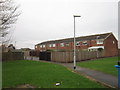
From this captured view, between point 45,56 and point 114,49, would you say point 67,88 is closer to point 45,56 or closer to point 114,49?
point 45,56

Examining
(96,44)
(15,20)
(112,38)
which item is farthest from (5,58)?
(112,38)

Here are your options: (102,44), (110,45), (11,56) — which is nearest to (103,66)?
(11,56)

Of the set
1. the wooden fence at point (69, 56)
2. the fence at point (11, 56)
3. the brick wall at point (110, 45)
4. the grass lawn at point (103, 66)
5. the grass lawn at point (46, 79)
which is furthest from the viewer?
the brick wall at point (110, 45)

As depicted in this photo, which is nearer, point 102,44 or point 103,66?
point 103,66

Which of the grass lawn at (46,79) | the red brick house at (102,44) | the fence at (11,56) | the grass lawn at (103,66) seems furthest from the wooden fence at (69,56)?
the grass lawn at (46,79)

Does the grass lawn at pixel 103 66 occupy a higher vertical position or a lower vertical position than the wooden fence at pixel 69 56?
lower

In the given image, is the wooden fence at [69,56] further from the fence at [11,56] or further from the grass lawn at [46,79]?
the grass lawn at [46,79]

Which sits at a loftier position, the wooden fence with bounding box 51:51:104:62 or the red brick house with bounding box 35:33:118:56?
the red brick house with bounding box 35:33:118:56

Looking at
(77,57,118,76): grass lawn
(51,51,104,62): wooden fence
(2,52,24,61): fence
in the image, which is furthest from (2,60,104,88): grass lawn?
(2,52,24,61): fence

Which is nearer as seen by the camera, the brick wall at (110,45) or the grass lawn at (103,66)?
the grass lawn at (103,66)

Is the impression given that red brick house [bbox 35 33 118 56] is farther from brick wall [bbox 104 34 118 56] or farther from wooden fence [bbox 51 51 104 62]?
wooden fence [bbox 51 51 104 62]

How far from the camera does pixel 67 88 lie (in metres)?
5.71

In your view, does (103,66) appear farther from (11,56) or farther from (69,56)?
(11,56)

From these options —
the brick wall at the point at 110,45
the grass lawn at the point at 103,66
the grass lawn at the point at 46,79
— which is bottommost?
the grass lawn at the point at 103,66
